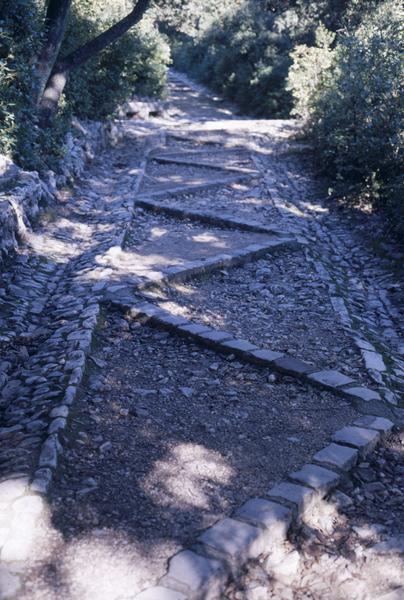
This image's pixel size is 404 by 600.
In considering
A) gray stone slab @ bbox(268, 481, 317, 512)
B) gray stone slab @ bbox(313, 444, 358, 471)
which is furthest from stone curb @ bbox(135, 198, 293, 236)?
gray stone slab @ bbox(268, 481, 317, 512)

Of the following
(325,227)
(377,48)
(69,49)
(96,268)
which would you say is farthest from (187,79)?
(96,268)

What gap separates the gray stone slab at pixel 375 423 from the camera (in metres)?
3.78

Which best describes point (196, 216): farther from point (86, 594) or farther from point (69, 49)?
point (86, 594)

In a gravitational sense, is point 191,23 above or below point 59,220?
above

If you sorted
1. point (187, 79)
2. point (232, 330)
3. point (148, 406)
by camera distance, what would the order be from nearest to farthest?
point (148, 406) → point (232, 330) → point (187, 79)

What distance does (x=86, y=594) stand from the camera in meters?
2.47

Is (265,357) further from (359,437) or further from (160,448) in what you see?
(160,448)

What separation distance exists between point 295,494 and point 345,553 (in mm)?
337

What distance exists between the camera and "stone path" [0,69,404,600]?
2787mm

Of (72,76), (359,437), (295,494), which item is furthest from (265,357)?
(72,76)

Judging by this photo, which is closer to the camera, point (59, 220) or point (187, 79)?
point (59, 220)

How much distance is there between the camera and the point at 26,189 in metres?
7.46

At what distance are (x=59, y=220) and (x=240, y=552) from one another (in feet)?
19.9

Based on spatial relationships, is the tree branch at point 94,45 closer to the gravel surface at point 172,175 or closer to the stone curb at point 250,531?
the gravel surface at point 172,175
